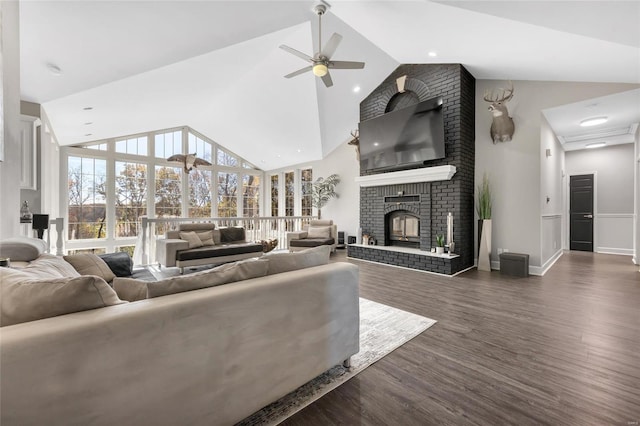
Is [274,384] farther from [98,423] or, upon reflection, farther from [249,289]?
[98,423]

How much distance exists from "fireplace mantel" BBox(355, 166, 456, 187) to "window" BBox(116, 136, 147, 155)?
637 centimetres

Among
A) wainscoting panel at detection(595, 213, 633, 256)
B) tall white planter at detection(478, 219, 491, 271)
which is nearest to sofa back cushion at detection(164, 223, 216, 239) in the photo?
tall white planter at detection(478, 219, 491, 271)

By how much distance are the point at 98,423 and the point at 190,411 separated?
1.04 feet

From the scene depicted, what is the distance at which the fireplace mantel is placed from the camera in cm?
461

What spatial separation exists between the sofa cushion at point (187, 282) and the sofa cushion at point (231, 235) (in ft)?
13.2

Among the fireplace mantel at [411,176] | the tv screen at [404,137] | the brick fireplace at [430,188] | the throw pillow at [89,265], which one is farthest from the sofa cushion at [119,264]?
the tv screen at [404,137]

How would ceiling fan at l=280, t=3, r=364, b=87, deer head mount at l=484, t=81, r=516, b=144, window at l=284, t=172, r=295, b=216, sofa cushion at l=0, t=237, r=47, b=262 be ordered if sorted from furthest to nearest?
window at l=284, t=172, r=295, b=216 → deer head mount at l=484, t=81, r=516, b=144 → ceiling fan at l=280, t=3, r=364, b=87 → sofa cushion at l=0, t=237, r=47, b=262

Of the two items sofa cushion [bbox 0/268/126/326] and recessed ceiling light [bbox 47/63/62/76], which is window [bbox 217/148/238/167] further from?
sofa cushion [bbox 0/268/126/326]

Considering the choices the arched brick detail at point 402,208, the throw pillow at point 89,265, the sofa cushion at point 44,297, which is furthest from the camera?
the arched brick detail at point 402,208

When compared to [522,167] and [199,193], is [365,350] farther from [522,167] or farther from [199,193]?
[199,193]

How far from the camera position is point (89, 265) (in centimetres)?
245

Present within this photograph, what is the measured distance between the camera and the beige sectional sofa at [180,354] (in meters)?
0.85

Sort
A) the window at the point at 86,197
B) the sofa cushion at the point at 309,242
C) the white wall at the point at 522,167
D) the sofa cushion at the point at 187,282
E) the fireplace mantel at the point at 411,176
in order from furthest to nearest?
the window at the point at 86,197
the sofa cushion at the point at 309,242
the fireplace mantel at the point at 411,176
the white wall at the point at 522,167
the sofa cushion at the point at 187,282

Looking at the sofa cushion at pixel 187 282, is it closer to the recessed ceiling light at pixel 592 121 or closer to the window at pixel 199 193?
the recessed ceiling light at pixel 592 121
